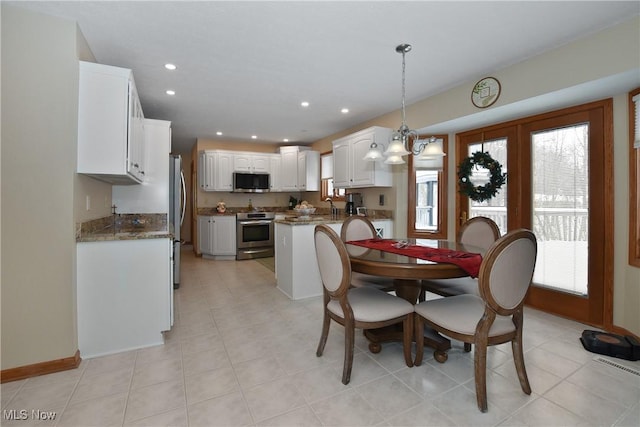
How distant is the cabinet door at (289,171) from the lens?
648 cm

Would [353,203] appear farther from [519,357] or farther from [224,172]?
[519,357]

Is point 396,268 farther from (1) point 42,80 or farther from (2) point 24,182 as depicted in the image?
(1) point 42,80

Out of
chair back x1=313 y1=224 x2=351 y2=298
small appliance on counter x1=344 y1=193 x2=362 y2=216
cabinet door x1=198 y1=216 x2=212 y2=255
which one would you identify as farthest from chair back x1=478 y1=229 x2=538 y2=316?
cabinet door x1=198 y1=216 x2=212 y2=255

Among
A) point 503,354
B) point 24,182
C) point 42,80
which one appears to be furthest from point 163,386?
point 503,354

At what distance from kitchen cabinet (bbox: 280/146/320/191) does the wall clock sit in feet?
11.7

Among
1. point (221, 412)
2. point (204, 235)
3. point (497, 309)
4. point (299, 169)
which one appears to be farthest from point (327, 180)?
point (221, 412)

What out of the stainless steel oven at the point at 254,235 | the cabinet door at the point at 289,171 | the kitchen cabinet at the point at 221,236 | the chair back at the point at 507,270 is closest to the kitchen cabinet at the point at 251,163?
the cabinet door at the point at 289,171

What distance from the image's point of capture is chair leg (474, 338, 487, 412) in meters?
1.66

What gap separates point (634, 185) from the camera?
2.50 m

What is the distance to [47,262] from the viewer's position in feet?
6.73

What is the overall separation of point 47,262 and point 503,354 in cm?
332

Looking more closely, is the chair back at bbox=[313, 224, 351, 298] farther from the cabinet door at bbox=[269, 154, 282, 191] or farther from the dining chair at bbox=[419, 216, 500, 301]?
the cabinet door at bbox=[269, 154, 282, 191]

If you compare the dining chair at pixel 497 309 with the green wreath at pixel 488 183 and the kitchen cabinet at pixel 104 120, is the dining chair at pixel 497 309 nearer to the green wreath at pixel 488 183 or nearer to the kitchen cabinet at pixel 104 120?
the green wreath at pixel 488 183

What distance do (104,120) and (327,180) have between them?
4358 millimetres
